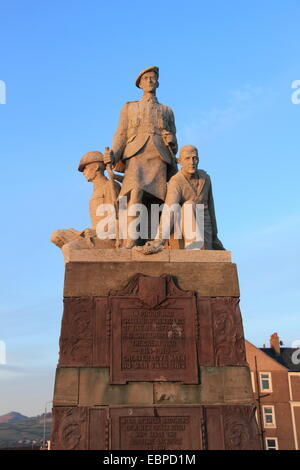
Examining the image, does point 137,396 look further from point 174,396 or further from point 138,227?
point 138,227

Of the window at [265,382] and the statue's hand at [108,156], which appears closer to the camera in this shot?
the statue's hand at [108,156]

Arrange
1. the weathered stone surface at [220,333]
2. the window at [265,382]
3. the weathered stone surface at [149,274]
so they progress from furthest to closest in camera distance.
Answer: the window at [265,382], the weathered stone surface at [149,274], the weathered stone surface at [220,333]

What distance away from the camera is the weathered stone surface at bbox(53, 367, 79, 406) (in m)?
7.22

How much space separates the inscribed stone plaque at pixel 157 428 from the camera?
6.96m

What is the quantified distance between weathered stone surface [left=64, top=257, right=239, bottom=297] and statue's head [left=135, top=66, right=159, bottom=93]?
3.98 meters

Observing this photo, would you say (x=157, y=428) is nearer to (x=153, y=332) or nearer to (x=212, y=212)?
(x=153, y=332)

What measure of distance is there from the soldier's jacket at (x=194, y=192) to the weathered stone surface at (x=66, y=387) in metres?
3.31

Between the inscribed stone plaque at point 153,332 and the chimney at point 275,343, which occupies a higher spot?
the chimney at point 275,343

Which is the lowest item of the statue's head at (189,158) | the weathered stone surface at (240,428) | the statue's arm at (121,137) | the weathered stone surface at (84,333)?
the weathered stone surface at (240,428)

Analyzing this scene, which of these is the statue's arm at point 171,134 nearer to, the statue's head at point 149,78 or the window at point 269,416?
the statue's head at point 149,78

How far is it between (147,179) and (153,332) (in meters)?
3.06

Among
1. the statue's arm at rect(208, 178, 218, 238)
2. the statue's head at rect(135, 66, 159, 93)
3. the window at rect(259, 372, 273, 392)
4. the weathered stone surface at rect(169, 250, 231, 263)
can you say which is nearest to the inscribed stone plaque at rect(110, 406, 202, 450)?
the weathered stone surface at rect(169, 250, 231, 263)

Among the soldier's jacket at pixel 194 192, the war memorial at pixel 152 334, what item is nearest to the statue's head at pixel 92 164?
the war memorial at pixel 152 334
